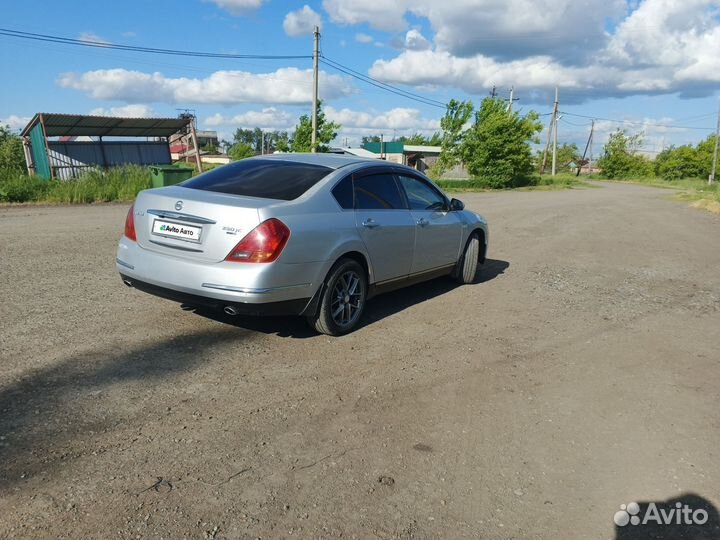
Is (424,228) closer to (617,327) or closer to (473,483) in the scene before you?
(617,327)

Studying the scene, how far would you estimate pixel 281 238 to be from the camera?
4.31 metres

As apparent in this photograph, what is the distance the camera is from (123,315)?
533 cm

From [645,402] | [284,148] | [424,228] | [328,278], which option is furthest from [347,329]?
[284,148]

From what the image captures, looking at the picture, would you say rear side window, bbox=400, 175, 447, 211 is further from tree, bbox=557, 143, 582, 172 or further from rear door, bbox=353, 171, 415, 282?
tree, bbox=557, 143, 582, 172

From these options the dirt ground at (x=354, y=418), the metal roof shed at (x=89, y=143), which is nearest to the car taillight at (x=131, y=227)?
the dirt ground at (x=354, y=418)

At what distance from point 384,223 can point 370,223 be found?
26cm

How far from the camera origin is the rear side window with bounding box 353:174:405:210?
5.36 metres

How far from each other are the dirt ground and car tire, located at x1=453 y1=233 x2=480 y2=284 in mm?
700

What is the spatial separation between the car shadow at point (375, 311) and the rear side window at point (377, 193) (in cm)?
113

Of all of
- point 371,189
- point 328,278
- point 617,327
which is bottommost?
point 617,327

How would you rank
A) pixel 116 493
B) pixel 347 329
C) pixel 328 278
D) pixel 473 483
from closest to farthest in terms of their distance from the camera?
pixel 116 493, pixel 473 483, pixel 328 278, pixel 347 329

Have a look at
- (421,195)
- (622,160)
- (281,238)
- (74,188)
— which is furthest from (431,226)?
(622,160)

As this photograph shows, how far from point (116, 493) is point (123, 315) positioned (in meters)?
2.94

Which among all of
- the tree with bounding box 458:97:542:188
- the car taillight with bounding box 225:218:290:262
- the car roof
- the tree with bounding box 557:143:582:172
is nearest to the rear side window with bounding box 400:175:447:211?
the car roof
